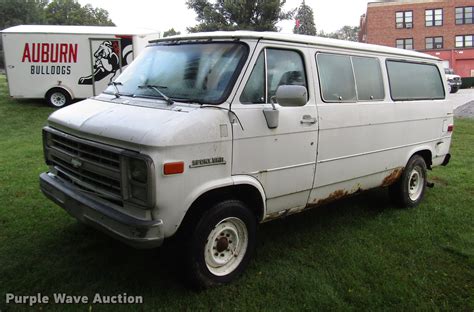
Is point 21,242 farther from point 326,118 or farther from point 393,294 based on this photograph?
point 393,294

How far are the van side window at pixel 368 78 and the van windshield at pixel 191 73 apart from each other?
1.74m

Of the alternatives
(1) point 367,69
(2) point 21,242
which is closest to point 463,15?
(1) point 367,69

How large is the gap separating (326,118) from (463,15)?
52.2 m

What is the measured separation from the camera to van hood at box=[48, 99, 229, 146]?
10.8 ft

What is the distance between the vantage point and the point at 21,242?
15.0ft

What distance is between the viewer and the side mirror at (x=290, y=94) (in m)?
3.78

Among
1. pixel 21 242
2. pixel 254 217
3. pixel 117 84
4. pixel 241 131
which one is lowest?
pixel 21 242

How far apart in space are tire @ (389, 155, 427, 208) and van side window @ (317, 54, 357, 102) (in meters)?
1.67

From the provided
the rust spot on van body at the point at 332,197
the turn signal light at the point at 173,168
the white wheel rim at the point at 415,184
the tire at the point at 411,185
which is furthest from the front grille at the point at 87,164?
the white wheel rim at the point at 415,184

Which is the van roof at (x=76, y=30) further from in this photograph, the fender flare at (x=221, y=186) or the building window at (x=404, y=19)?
the building window at (x=404, y=19)

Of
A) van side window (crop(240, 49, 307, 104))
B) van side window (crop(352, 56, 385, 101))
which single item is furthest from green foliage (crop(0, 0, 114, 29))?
van side window (crop(240, 49, 307, 104))

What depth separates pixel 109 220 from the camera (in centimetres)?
344

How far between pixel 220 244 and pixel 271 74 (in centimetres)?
162

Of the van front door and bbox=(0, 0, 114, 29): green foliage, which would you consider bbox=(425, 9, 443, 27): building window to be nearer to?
the van front door
